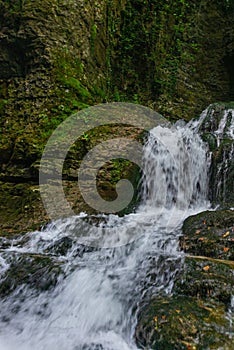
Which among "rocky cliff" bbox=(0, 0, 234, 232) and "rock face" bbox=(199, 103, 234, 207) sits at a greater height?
"rocky cliff" bbox=(0, 0, 234, 232)

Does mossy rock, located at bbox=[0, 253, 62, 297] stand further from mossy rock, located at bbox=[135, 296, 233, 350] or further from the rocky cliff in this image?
the rocky cliff

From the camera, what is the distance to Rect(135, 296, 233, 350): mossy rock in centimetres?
A: 198

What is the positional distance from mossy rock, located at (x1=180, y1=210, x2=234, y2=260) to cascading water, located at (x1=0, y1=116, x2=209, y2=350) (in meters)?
0.16

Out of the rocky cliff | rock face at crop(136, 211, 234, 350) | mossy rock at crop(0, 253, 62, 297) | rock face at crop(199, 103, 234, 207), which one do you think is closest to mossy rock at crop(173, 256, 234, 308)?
rock face at crop(136, 211, 234, 350)

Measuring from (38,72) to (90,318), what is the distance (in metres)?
4.86

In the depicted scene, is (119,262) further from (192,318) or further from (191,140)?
(191,140)

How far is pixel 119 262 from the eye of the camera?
3.30 metres

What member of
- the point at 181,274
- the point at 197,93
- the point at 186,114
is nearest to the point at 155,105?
the point at 186,114

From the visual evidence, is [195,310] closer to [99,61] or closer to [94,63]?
[94,63]

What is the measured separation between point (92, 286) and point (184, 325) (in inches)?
40.9

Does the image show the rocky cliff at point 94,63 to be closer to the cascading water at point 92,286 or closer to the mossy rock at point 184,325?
the cascading water at point 92,286

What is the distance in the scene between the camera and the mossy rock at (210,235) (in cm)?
298

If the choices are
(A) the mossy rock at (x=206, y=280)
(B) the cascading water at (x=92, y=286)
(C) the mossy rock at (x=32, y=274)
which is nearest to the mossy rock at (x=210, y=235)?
(B) the cascading water at (x=92, y=286)

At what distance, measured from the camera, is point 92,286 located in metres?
2.89
